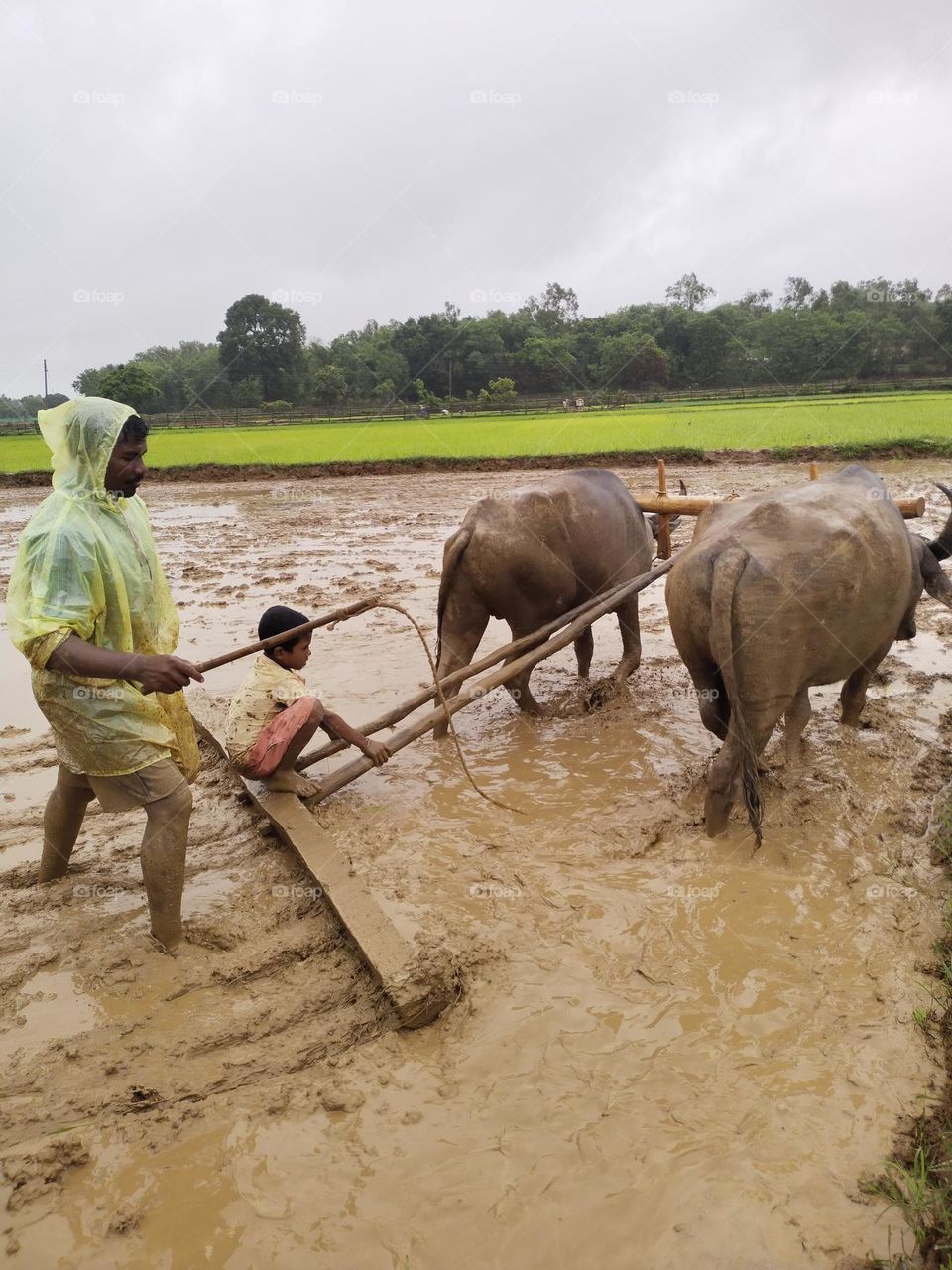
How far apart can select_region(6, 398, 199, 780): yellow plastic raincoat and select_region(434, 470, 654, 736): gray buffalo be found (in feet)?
7.17

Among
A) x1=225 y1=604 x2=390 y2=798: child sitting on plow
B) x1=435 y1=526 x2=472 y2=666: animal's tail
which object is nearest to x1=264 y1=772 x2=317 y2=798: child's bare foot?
x1=225 y1=604 x2=390 y2=798: child sitting on plow

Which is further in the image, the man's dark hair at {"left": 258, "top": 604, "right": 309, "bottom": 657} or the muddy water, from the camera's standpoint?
the man's dark hair at {"left": 258, "top": 604, "right": 309, "bottom": 657}

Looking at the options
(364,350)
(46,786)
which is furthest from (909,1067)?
(364,350)

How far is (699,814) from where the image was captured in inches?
164

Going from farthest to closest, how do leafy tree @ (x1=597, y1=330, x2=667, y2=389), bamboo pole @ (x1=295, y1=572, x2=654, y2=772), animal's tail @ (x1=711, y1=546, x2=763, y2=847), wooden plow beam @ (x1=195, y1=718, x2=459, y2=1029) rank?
leafy tree @ (x1=597, y1=330, x2=667, y2=389) → bamboo pole @ (x1=295, y1=572, x2=654, y2=772) → animal's tail @ (x1=711, y1=546, x2=763, y2=847) → wooden plow beam @ (x1=195, y1=718, x2=459, y2=1029)

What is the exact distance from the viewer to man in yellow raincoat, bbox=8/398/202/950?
2686 millimetres

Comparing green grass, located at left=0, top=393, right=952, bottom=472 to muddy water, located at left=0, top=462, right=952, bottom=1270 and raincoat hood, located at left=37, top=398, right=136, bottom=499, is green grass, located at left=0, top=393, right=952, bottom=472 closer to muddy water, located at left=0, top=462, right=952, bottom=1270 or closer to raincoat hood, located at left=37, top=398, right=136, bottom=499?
muddy water, located at left=0, top=462, right=952, bottom=1270

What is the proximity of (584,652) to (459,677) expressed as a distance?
169cm

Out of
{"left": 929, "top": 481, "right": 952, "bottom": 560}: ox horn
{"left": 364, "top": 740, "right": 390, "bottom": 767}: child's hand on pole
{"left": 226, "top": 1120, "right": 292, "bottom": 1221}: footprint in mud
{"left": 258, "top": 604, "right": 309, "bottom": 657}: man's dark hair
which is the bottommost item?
{"left": 226, "top": 1120, "right": 292, "bottom": 1221}: footprint in mud

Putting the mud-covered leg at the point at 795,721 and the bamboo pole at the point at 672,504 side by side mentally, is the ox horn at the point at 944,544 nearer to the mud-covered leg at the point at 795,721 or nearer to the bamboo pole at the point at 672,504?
the bamboo pole at the point at 672,504

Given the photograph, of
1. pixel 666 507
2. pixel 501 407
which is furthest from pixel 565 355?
pixel 666 507

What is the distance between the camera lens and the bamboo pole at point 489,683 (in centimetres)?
408

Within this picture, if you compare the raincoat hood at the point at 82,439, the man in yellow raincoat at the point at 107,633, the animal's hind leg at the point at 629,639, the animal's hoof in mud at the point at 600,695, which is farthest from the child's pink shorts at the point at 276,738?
the animal's hind leg at the point at 629,639

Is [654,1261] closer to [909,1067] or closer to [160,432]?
[909,1067]
